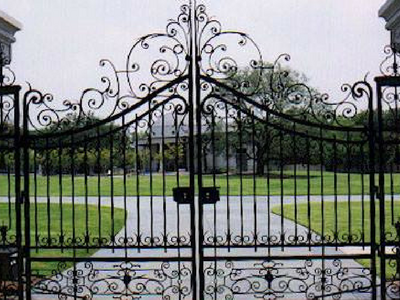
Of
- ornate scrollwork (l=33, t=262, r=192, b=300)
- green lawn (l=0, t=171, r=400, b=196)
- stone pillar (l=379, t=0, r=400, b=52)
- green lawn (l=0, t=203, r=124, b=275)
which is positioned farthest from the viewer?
green lawn (l=0, t=171, r=400, b=196)

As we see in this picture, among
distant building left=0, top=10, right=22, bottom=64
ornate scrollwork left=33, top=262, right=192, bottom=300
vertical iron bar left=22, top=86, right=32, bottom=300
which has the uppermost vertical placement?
distant building left=0, top=10, right=22, bottom=64

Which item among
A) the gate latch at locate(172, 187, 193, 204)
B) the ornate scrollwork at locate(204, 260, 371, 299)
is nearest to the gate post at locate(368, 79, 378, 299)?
the ornate scrollwork at locate(204, 260, 371, 299)

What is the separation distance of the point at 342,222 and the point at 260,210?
3.58 m

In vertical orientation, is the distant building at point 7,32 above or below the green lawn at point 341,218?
above

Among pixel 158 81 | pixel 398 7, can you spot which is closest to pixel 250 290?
pixel 158 81

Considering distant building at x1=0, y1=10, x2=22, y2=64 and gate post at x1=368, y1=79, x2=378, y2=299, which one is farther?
distant building at x1=0, y1=10, x2=22, y2=64

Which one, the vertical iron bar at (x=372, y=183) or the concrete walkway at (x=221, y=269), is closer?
the vertical iron bar at (x=372, y=183)

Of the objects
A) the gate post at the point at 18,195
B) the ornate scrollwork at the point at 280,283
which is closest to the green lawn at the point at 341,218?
the ornate scrollwork at the point at 280,283

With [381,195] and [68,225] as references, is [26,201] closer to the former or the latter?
[381,195]

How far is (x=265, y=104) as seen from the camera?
5.96 m

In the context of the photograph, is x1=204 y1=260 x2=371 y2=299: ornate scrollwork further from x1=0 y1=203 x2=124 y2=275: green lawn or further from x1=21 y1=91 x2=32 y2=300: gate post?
x1=0 y1=203 x2=124 y2=275: green lawn

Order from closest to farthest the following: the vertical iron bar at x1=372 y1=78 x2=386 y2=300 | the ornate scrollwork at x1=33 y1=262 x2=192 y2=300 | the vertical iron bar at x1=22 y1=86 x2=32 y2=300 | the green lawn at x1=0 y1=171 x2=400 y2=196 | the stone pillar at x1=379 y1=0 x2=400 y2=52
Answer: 1. the vertical iron bar at x1=372 y1=78 x2=386 y2=300
2. the vertical iron bar at x1=22 y1=86 x2=32 y2=300
3. the ornate scrollwork at x1=33 y1=262 x2=192 y2=300
4. the stone pillar at x1=379 y1=0 x2=400 y2=52
5. the green lawn at x1=0 y1=171 x2=400 y2=196

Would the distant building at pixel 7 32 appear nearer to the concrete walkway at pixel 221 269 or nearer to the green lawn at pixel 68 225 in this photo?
the concrete walkway at pixel 221 269

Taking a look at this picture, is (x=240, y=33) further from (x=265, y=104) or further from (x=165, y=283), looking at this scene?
(x=165, y=283)
